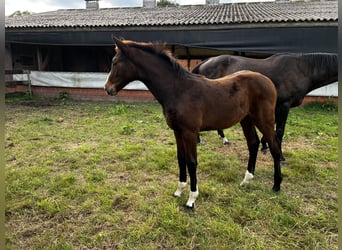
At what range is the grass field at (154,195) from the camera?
2.16 m

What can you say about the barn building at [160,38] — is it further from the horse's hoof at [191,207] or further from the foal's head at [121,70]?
the horse's hoof at [191,207]

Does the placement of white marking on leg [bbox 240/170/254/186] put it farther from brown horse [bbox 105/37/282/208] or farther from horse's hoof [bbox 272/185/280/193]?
brown horse [bbox 105/37/282/208]

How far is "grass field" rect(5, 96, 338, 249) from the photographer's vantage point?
2158 mm

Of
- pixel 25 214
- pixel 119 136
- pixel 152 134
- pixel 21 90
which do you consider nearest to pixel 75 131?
pixel 119 136

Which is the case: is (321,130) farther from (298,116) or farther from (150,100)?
(150,100)

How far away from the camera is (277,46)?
6.88 metres

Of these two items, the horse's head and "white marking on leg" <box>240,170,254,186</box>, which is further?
"white marking on leg" <box>240,170,254,186</box>

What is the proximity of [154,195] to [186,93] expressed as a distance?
4.11 ft

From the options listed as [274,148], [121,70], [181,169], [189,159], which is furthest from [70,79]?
[274,148]

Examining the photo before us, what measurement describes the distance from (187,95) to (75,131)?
12.5ft

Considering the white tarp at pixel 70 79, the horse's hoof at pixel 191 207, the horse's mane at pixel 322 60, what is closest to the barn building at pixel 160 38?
the white tarp at pixel 70 79

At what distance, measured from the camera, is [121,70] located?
2.54m

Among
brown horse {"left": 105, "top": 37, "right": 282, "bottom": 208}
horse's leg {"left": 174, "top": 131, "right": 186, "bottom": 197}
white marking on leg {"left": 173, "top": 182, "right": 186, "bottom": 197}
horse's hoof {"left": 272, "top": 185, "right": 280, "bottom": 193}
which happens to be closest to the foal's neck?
brown horse {"left": 105, "top": 37, "right": 282, "bottom": 208}

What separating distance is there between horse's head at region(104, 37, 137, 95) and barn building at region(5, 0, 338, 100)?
10.1 ft
